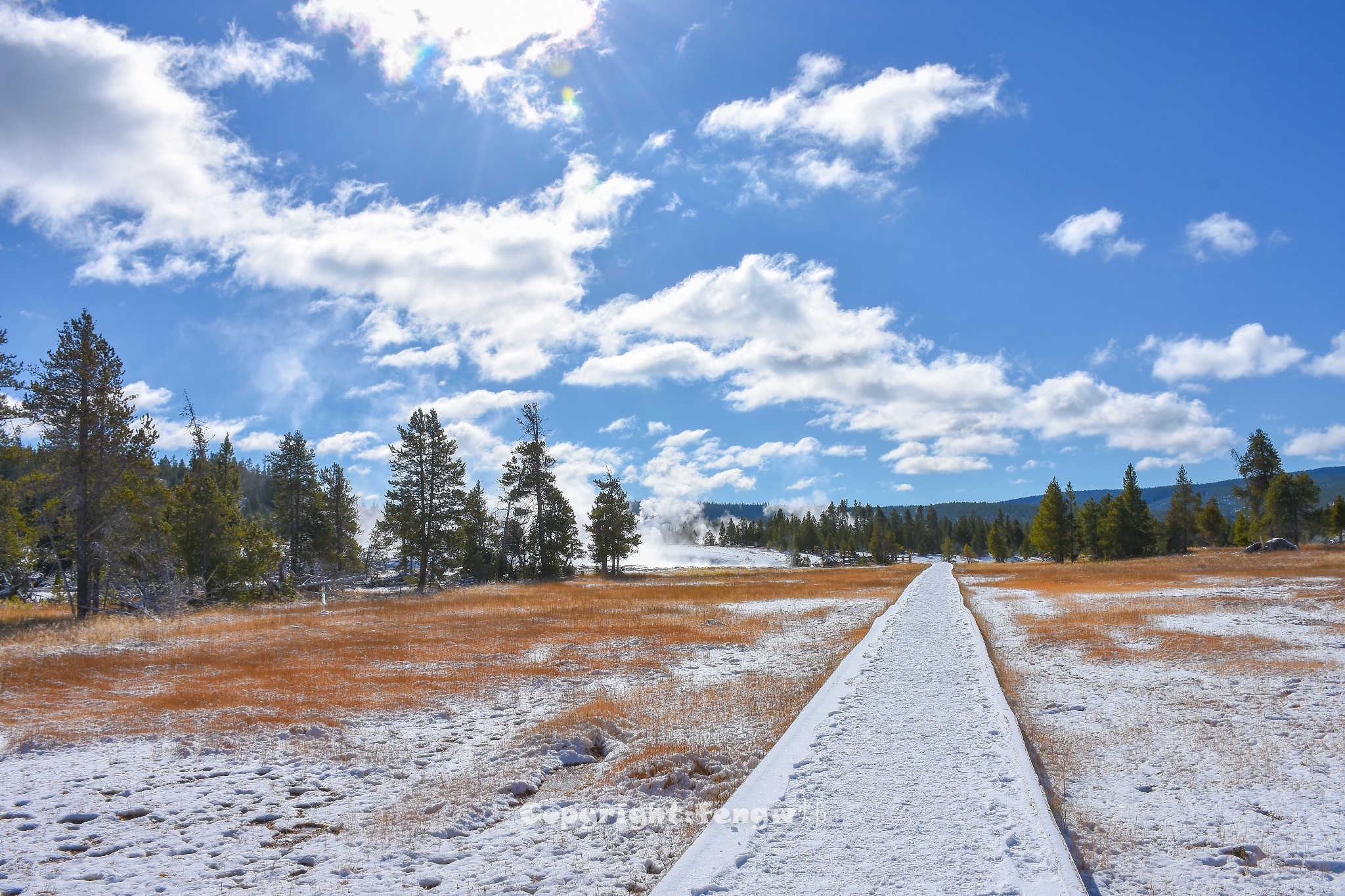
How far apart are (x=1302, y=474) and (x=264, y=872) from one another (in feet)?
337

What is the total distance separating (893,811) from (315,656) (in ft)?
52.9

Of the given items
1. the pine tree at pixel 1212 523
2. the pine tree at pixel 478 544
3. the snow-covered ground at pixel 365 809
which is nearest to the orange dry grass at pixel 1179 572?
the pine tree at pixel 1212 523

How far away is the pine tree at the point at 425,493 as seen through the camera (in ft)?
153

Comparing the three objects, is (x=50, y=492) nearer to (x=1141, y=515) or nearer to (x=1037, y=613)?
(x=1037, y=613)

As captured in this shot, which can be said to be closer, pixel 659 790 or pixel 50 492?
pixel 659 790

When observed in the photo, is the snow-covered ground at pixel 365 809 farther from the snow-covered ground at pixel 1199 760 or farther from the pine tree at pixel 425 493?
the pine tree at pixel 425 493

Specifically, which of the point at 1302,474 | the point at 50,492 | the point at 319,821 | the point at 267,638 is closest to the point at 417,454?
the point at 50,492

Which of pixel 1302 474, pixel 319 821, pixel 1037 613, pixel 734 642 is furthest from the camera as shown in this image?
pixel 1302 474

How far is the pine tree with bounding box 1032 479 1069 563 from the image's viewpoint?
82.8m

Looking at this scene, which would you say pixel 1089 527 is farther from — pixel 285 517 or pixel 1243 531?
pixel 285 517

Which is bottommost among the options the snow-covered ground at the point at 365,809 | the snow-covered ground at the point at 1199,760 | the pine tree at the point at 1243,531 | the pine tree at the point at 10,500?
the pine tree at the point at 1243,531

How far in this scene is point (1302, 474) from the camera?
7556cm

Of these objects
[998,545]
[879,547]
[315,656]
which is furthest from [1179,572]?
[998,545]

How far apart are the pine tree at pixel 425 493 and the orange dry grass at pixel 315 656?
528 inches
